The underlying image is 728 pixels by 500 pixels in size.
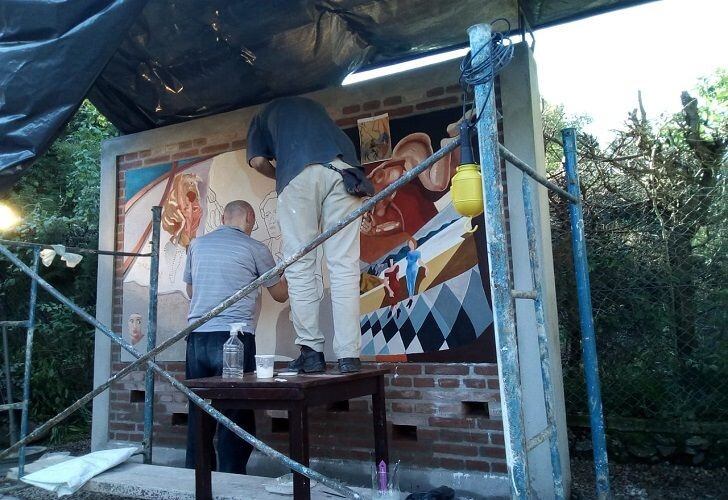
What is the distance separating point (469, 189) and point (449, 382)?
203cm

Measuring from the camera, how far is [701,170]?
15.2ft

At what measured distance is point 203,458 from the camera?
3062mm

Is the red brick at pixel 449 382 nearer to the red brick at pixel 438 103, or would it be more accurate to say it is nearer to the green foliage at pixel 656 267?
the green foliage at pixel 656 267

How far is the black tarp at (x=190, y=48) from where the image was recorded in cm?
306

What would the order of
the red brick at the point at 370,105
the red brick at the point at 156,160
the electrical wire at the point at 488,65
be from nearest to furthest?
the electrical wire at the point at 488,65 → the red brick at the point at 370,105 → the red brick at the point at 156,160

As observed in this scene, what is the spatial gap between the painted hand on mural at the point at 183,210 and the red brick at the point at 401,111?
5.88ft

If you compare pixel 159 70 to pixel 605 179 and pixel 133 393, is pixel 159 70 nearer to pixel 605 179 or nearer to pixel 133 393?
pixel 133 393

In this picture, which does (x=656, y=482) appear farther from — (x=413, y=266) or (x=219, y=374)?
(x=219, y=374)

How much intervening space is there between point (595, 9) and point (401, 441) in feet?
11.0

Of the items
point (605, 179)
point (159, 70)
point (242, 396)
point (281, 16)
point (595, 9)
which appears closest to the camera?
point (242, 396)

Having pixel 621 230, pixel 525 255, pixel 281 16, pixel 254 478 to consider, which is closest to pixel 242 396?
pixel 254 478

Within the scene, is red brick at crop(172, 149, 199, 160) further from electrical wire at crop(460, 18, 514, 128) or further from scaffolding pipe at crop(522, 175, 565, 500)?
electrical wire at crop(460, 18, 514, 128)

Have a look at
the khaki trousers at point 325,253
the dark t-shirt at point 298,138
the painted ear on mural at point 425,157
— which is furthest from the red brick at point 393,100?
the khaki trousers at point 325,253

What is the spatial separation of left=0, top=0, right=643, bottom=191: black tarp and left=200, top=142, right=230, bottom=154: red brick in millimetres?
300
